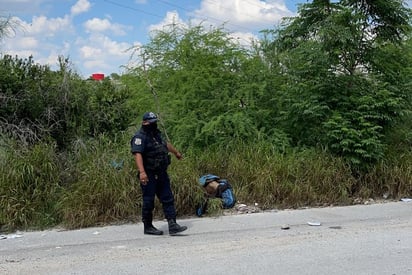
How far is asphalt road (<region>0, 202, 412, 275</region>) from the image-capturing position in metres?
5.11

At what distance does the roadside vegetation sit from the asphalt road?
0.79 metres

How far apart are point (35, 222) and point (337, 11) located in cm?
746

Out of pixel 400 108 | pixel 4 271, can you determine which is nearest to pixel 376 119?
pixel 400 108

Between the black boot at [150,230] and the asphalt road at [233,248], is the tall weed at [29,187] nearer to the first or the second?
the asphalt road at [233,248]

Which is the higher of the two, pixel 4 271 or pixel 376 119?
pixel 376 119

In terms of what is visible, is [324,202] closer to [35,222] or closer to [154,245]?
[154,245]

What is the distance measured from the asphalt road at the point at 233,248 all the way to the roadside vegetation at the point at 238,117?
79 centimetres

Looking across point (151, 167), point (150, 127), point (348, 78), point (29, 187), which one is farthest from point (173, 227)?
point (348, 78)

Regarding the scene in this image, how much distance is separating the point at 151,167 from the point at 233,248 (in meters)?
1.62

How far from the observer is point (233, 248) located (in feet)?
19.2

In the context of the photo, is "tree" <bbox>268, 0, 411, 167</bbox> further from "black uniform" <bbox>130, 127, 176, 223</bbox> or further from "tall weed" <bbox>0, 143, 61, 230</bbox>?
"tall weed" <bbox>0, 143, 61, 230</bbox>

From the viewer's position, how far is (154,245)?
240 inches

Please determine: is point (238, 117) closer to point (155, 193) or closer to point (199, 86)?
point (199, 86)

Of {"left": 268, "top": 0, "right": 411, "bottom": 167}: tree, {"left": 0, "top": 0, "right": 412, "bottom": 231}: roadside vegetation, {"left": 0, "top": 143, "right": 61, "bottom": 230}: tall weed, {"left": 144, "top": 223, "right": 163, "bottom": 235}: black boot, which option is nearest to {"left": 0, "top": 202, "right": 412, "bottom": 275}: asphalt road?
{"left": 144, "top": 223, "right": 163, "bottom": 235}: black boot
